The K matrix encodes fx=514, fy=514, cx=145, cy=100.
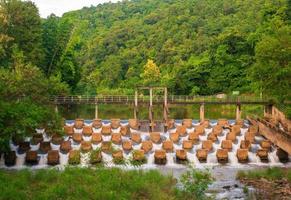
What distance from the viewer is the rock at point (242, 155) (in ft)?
99.6

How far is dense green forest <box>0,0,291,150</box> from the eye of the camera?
3262cm

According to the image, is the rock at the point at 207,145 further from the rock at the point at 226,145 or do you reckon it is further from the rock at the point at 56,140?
the rock at the point at 56,140

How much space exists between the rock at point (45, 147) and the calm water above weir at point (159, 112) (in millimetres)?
21042

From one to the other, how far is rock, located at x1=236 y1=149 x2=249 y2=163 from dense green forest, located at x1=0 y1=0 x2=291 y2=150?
5063mm

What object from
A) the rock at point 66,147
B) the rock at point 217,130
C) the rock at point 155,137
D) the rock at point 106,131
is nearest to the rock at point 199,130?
the rock at point 217,130

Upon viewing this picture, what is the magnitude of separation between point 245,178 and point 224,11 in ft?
233

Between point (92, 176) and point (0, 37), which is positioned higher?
point (0, 37)

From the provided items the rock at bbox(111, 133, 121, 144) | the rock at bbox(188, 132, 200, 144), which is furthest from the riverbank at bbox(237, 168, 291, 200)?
the rock at bbox(111, 133, 121, 144)

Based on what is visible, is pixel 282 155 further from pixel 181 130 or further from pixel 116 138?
pixel 116 138

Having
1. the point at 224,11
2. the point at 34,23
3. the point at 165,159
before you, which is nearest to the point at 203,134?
the point at 165,159

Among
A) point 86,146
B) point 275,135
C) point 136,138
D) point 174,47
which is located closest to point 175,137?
point 136,138

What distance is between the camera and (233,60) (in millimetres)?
66562

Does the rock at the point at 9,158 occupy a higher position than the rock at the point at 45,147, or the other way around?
the rock at the point at 45,147

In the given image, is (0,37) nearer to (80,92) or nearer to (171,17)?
(80,92)
